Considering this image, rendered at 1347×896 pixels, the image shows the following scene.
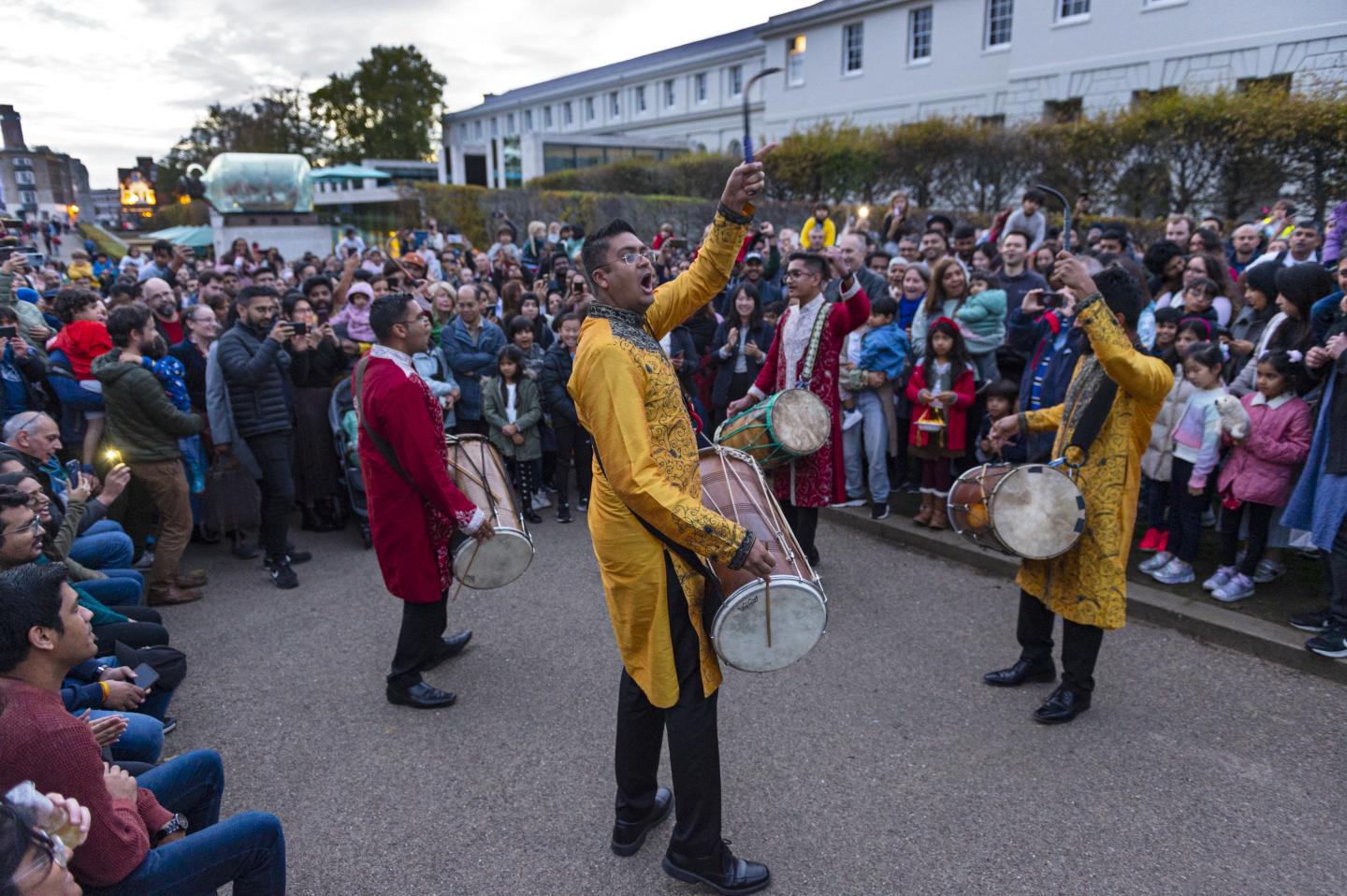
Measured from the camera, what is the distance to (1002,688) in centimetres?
410

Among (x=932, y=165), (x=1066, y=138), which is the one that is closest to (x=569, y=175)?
(x=932, y=165)

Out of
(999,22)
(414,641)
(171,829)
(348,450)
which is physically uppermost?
(999,22)

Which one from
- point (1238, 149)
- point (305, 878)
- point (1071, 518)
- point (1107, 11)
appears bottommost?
point (305, 878)

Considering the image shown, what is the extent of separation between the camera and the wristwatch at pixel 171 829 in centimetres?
252

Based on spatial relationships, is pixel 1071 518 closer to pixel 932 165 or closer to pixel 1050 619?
pixel 1050 619

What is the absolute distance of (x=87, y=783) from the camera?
6.84 feet

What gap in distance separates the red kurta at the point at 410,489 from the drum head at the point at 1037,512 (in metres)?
2.48

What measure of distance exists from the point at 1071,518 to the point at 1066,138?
676 inches

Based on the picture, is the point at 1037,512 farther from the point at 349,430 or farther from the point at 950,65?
the point at 950,65

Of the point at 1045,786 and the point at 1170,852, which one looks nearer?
the point at 1170,852

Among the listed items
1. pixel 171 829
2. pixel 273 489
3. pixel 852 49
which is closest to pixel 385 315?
pixel 171 829

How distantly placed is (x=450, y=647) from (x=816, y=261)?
127 inches

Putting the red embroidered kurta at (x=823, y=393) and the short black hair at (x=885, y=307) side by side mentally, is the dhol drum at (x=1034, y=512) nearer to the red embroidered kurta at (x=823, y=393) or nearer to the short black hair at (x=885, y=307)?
the red embroidered kurta at (x=823, y=393)

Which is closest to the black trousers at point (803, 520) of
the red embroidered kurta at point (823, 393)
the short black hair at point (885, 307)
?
the red embroidered kurta at point (823, 393)
